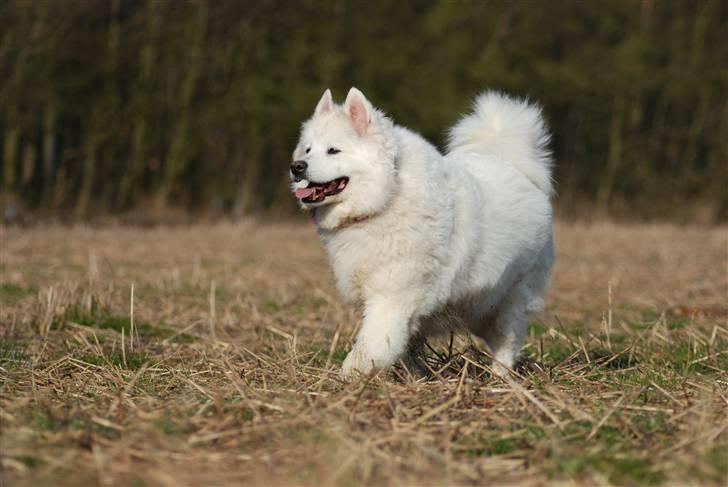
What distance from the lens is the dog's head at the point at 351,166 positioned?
16.4ft

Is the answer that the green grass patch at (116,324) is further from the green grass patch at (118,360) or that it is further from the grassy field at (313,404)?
the green grass patch at (118,360)

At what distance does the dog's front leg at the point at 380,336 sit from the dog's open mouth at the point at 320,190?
61 centimetres

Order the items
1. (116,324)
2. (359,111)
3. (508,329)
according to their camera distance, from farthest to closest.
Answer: (116,324)
(508,329)
(359,111)

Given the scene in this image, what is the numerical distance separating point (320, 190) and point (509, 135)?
170cm

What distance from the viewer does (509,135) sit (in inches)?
245

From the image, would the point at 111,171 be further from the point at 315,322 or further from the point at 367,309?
the point at 367,309

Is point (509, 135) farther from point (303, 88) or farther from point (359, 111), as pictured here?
point (303, 88)

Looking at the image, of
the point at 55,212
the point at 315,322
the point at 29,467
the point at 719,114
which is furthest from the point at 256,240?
the point at 719,114

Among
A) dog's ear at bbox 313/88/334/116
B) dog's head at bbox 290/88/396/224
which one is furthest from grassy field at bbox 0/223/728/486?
dog's ear at bbox 313/88/334/116

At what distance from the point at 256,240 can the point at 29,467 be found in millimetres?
14000

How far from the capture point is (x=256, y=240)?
17.0 m

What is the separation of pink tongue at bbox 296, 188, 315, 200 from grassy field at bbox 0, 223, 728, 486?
821 millimetres

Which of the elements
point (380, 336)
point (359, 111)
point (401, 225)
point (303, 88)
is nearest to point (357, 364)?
point (380, 336)

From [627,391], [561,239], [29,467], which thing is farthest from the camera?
[561,239]
